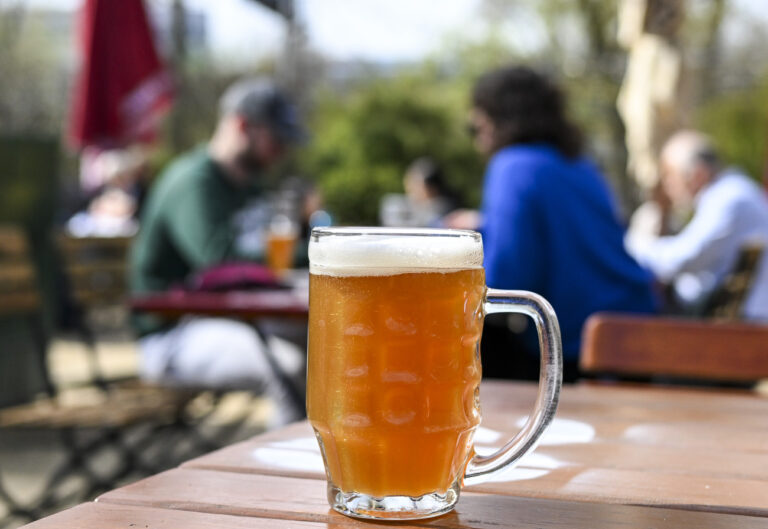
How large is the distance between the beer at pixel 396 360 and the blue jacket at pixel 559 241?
207 centimetres

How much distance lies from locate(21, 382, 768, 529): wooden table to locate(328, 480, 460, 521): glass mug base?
1 centimetres

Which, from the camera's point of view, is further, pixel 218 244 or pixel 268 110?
pixel 268 110

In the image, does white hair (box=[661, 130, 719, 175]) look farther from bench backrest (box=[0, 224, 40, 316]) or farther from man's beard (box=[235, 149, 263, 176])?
bench backrest (box=[0, 224, 40, 316])

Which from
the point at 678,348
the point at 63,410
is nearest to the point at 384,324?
the point at 678,348

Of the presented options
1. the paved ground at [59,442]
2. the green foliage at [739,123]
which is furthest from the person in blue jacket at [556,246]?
the green foliage at [739,123]

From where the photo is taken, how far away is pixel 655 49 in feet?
17.0

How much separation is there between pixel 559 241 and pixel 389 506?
2245 millimetres

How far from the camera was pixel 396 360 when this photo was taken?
A: 68cm

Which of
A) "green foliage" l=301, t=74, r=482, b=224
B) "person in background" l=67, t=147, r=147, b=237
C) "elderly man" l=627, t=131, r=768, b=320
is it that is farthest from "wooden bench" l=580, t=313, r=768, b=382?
"green foliage" l=301, t=74, r=482, b=224

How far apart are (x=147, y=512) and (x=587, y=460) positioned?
0.41 meters

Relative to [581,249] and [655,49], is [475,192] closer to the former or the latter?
[655,49]

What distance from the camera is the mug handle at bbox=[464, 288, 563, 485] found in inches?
27.6

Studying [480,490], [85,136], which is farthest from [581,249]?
[85,136]

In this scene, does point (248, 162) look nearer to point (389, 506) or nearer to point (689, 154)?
point (689, 154)
